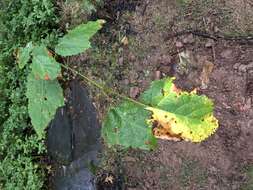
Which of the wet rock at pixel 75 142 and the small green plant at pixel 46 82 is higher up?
the small green plant at pixel 46 82

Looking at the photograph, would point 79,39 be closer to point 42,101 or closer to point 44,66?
point 44,66

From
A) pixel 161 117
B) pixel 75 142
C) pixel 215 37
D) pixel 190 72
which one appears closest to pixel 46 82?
pixel 161 117

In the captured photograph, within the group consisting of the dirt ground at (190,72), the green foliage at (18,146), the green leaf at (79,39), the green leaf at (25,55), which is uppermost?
the green leaf at (79,39)

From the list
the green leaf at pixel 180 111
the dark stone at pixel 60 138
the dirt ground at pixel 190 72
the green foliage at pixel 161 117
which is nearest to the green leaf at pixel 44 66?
the green foliage at pixel 161 117

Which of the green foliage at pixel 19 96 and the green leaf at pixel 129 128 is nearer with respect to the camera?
the green leaf at pixel 129 128

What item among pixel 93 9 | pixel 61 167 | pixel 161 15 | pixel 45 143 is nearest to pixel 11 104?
pixel 45 143

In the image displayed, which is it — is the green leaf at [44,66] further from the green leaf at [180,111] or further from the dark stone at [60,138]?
the dark stone at [60,138]

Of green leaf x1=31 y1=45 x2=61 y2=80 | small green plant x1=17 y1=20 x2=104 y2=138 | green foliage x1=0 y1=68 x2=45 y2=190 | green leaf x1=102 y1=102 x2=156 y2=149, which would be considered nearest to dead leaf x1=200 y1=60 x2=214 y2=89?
green leaf x1=102 y1=102 x2=156 y2=149
